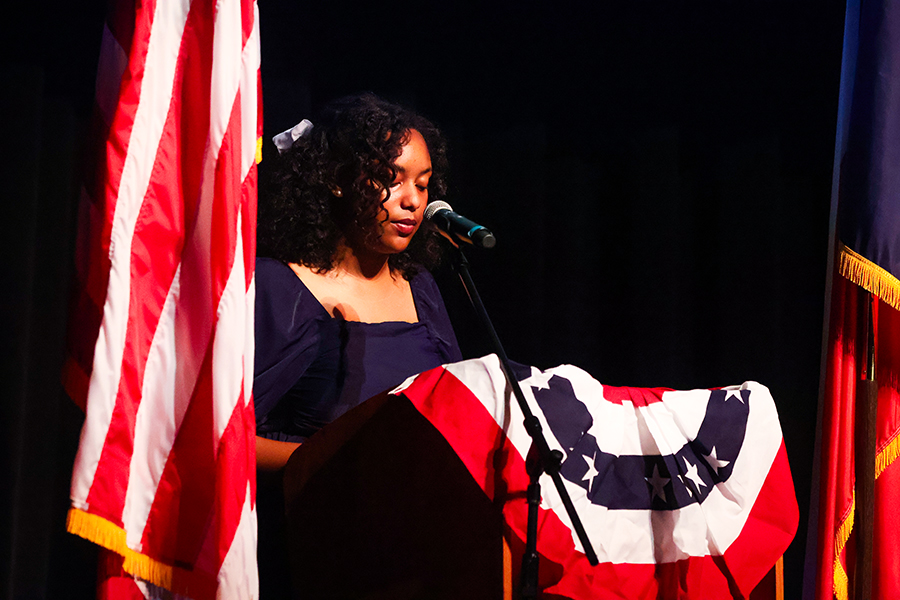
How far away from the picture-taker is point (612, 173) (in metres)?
2.75

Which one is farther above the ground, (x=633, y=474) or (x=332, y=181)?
(x=332, y=181)

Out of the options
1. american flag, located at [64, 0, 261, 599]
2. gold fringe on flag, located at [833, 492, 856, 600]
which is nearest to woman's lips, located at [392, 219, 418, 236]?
american flag, located at [64, 0, 261, 599]

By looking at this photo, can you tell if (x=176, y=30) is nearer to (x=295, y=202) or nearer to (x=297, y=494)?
(x=295, y=202)

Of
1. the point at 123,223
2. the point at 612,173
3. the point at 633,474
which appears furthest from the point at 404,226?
the point at 612,173

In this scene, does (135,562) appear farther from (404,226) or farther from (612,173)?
(612,173)

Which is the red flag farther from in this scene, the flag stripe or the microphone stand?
the flag stripe

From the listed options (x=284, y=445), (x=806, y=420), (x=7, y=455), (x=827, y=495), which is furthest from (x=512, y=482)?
(x=806, y=420)

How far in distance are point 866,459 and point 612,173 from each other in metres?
1.34

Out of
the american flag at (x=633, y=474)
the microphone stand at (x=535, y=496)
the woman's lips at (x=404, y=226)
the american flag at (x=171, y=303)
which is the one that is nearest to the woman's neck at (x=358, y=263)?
the woman's lips at (x=404, y=226)

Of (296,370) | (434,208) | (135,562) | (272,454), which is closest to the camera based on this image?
(135,562)

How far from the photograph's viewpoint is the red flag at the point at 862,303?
6.02 ft

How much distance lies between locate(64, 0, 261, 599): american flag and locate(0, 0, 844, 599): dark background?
0.88m

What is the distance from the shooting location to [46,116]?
7.24ft

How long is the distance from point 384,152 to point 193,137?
24.7 inches
